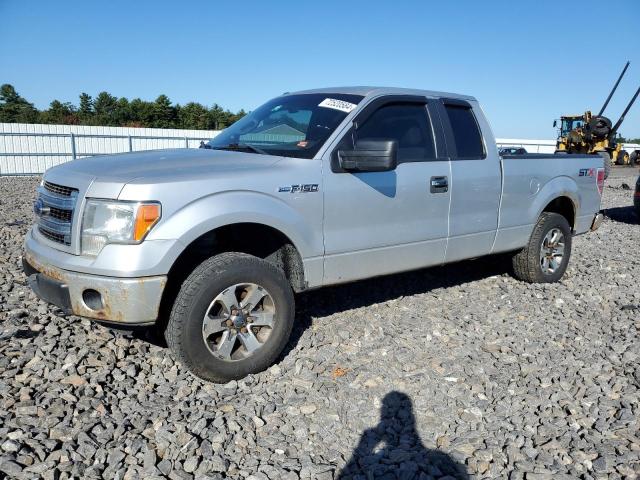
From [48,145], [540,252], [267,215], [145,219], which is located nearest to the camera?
[145,219]

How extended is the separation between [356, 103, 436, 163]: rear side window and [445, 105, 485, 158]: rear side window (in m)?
0.34

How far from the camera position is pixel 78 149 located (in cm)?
1817

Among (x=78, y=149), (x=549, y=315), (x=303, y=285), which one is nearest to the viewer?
(x=303, y=285)

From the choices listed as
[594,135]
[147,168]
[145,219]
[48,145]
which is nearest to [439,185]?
[147,168]

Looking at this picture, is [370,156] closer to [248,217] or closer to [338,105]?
[338,105]

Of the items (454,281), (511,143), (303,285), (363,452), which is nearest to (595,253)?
(454,281)

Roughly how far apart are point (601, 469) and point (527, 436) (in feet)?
1.27

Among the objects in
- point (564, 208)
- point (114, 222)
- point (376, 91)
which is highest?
point (376, 91)

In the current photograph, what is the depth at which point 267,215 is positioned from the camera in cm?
337

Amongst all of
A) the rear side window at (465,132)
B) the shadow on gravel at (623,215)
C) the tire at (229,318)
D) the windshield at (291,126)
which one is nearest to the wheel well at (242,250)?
the tire at (229,318)

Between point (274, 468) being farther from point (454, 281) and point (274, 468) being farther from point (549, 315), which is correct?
point (454, 281)

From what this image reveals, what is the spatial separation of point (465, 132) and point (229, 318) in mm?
2834

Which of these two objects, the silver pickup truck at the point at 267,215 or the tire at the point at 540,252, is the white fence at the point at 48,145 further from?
the tire at the point at 540,252

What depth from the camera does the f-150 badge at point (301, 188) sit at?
137 inches
